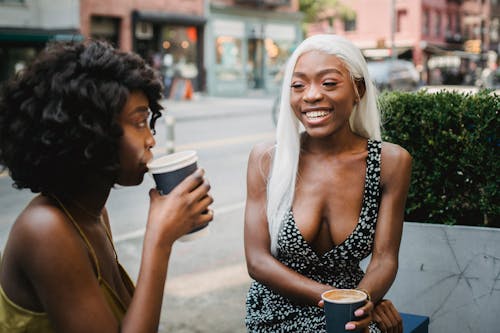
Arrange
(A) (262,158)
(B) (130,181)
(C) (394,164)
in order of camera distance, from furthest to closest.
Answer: (A) (262,158) < (C) (394,164) < (B) (130,181)

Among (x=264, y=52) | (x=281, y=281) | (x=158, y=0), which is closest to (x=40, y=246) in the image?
(x=281, y=281)

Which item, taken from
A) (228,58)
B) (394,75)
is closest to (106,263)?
(394,75)

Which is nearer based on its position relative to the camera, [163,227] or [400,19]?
[163,227]

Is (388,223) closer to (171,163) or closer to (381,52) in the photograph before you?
(171,163)

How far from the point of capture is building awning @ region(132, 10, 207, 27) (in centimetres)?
2805

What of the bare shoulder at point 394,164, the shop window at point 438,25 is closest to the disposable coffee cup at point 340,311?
the bare shoulder at point 394,164

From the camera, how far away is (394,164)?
258 centimetres

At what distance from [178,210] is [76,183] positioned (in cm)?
31

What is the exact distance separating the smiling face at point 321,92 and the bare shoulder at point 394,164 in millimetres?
230

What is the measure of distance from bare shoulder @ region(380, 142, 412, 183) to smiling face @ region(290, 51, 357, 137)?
0.23 m

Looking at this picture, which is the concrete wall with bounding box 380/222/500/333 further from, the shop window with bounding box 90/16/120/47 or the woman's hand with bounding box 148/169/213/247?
the shop window with bounding box 90/16/120/47

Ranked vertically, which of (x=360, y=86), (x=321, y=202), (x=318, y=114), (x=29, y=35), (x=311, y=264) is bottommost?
(x=311, y=264)

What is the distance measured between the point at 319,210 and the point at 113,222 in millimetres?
5054

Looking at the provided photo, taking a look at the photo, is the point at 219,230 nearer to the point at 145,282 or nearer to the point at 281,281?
the point at 281,281
